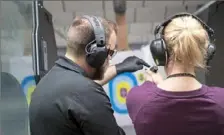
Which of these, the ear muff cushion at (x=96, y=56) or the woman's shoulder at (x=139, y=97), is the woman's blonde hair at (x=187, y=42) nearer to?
the woman's shoulder at (x=139, y=97)

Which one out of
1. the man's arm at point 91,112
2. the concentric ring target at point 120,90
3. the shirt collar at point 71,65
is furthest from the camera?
the concentric ring target at point 120,90

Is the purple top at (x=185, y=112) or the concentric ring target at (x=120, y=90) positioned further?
the concentric ring target at (x=120, y=90)

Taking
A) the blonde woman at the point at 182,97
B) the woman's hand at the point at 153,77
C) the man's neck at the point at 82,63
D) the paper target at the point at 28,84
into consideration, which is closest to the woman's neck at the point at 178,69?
the blonde woman at the point at 182,97

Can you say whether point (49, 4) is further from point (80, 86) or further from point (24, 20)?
point (80, 86)

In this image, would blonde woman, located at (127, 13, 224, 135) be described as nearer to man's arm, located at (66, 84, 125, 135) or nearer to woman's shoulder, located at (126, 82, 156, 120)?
woman's shoulder, located at (126, 82, 156, 120)

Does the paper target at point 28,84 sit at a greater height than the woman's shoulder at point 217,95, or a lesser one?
lesser

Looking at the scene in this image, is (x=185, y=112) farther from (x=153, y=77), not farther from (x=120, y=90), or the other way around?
(x=120, y=90)

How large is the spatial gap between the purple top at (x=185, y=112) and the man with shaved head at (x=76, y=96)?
15 cm

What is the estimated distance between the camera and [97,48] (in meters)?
1.35

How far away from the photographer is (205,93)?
1.28 metres

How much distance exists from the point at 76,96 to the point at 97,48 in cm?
20

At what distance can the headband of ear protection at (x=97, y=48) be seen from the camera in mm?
1344

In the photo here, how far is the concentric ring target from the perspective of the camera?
2.67 m

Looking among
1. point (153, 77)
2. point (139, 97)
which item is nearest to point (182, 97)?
point (139, 97)
